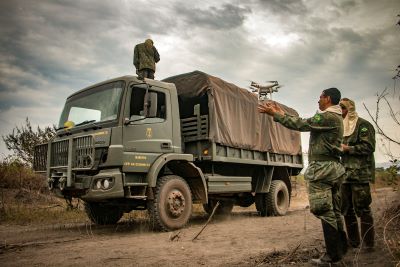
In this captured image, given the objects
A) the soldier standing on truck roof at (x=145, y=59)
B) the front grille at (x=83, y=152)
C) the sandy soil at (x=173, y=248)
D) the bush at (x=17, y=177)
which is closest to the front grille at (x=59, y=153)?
the front grille at (x=83, y=152)

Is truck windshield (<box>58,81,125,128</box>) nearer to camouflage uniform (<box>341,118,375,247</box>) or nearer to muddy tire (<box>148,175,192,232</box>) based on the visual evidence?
muddy tire (<box>148,175,192,232</box>)

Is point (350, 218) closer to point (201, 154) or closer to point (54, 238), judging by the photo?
point (201, 154)

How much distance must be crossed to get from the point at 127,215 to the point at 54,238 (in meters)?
3.57

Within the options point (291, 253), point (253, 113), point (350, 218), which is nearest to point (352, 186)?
point (350, 218)

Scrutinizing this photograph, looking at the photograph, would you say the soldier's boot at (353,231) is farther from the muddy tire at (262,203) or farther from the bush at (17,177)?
the bush at (17,177)

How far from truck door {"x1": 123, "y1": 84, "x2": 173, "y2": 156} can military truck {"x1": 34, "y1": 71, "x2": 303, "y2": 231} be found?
A: 17 millimetres

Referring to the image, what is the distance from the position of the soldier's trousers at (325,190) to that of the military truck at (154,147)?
306 centimetres

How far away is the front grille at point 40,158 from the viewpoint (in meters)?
6.91

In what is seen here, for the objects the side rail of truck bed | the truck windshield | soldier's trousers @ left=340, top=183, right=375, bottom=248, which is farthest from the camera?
the side rail of truck bed

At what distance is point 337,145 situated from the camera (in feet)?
13.4

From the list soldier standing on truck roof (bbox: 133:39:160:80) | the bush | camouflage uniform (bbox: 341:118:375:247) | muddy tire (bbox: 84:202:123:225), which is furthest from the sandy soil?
the bush

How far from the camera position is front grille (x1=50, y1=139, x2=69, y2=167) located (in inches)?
248

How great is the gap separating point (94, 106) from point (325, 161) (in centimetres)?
429

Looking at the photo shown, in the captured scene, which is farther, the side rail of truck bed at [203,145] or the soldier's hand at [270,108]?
the side rail of truck bed at [203,145]
